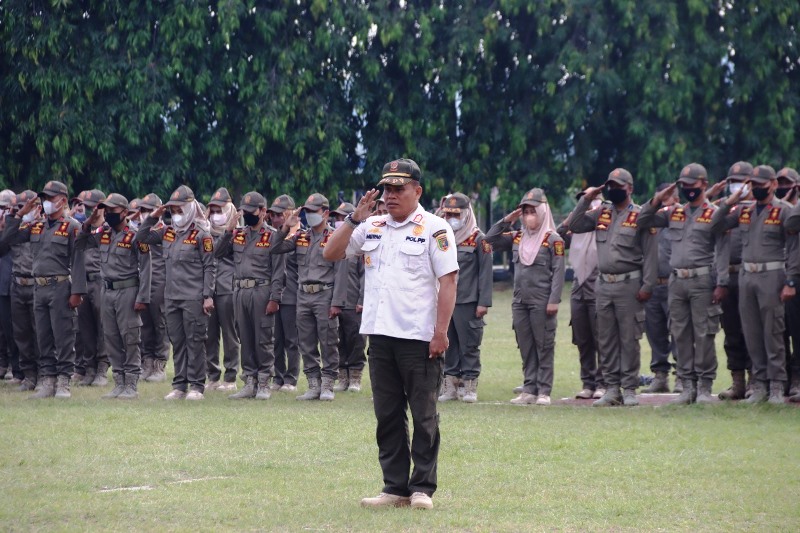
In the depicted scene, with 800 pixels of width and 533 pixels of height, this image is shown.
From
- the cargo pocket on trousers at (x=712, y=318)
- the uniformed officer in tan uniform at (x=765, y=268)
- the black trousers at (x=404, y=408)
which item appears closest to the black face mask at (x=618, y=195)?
the uniformed officer in tan uniform at (x=765, y=268)

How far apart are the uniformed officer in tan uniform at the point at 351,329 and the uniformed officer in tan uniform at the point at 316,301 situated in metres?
0.20

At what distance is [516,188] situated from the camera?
103 ft

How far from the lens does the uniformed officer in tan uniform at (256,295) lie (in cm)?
1434

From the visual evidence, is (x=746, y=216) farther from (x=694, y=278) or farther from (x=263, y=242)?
(x=263, y=242)

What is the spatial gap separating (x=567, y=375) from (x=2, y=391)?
6.93 m

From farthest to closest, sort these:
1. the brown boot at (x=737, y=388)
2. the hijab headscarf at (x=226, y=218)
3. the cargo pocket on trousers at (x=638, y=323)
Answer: the hijab headscarf at (x=226, y=218) < the brown boot at (x=737, y=388) < the cargo pocket on trousers at (x=638, y=323)

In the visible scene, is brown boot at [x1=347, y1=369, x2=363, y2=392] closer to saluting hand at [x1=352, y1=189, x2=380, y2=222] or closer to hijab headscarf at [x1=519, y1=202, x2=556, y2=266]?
hijab headscarf at [x1=519, y1=202, x2=556, y2=266]

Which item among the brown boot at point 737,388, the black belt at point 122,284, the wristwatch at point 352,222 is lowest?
the brown boot at point 737,388

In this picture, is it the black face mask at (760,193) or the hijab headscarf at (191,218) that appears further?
the hijab headscarf at (191,218)

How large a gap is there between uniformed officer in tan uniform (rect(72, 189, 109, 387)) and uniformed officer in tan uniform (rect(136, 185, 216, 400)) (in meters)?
1.40

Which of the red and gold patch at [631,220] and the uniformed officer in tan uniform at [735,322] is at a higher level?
the red and gold patch at [631,220]

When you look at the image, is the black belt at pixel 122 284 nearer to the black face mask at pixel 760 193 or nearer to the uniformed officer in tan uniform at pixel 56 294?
the uniformed officer in tan uniform at pixel 56 294

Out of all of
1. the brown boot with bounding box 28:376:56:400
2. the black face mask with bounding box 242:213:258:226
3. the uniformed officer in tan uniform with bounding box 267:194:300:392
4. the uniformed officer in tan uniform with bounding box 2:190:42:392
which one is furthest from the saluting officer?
the uniformed officer in tan uniform with bounding box 2:190:42:392

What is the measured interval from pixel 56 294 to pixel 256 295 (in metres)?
2.13
